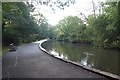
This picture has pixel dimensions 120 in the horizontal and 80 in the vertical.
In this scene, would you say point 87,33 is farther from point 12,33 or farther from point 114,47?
point 12,33

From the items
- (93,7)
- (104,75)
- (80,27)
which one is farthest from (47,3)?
(80,27)

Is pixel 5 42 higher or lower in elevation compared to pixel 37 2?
lower

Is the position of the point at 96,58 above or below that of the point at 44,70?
below

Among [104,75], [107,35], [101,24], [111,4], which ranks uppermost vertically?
[111,4]

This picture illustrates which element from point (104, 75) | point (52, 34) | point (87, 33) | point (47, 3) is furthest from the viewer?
point (52, 34)

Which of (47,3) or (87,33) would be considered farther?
(87,33)

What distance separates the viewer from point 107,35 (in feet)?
93.2

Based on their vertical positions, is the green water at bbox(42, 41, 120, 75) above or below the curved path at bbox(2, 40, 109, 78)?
below

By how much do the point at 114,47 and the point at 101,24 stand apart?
17.8ft

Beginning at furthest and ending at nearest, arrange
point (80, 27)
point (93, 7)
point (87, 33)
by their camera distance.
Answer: point (80, 27), point (87, 33), point (93, 7)

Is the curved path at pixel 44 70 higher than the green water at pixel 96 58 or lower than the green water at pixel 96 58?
higher

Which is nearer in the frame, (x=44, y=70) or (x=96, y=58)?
(x=44, y=70)

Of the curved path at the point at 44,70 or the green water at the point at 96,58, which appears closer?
the curved path at the point at 44,70

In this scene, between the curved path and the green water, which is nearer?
the curved path
